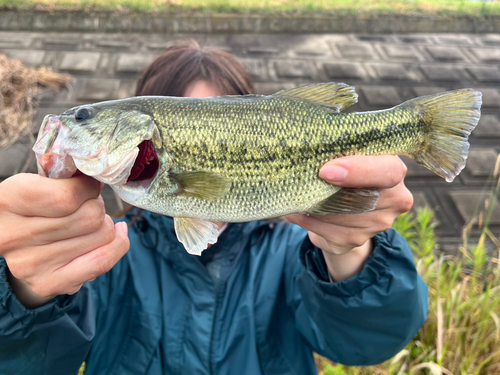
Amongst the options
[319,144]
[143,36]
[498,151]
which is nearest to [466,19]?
[498,151]

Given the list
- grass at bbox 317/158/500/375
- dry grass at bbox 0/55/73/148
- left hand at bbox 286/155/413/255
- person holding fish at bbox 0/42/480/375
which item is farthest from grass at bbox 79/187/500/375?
dry grass at bbox 0/55/73/148

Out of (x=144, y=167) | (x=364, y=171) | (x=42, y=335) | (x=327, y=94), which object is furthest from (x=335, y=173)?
(x=42, y=335)

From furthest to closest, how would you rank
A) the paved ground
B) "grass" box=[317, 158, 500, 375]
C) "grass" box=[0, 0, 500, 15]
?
"grass" box=[0, 0, 500, 15]
the paved ground
"grass" box=[317, 158, 500, 375]

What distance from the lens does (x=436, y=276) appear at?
9.83ft

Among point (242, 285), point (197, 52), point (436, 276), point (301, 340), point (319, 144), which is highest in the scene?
point (197, 52)

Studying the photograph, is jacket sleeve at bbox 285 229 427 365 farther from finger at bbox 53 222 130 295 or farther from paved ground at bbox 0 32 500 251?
paved ground at bbox 0 32 500 251

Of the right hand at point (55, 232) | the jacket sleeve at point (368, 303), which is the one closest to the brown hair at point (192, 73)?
the right hand at point (55, 232)

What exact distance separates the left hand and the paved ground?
11.6 feet

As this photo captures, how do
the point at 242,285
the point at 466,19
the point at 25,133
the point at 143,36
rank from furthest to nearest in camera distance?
the point at 466,19
the point at 143,36
the point at 25,133
the point at 242,285

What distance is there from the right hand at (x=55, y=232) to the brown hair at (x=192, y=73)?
109cm

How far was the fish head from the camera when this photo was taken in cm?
114

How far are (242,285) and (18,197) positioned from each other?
4.52ft

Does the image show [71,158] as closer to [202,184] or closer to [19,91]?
[202,184]

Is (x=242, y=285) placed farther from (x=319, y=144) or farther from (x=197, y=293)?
(x=319, y=144)
